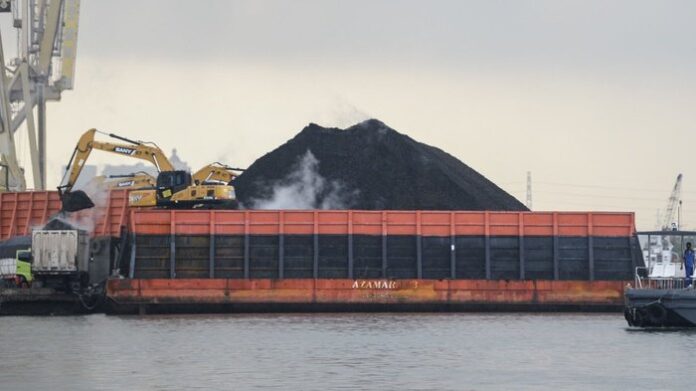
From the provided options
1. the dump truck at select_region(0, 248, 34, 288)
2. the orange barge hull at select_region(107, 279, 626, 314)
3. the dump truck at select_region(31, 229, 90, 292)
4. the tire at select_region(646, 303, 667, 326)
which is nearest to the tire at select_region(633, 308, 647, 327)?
the tire at select_region(646, 303, 667, 326)

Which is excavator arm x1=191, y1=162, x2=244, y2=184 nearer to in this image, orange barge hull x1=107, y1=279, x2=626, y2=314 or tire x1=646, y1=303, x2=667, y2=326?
orange barge hull x1=107, y1=279, x2=626, y2=314

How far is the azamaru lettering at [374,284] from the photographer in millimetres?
66312

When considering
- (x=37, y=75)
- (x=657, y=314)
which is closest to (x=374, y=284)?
(x=657, y=314)

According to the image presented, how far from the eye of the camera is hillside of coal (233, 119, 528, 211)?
250ft

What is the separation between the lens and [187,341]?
48.9m

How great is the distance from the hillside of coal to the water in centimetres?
1557

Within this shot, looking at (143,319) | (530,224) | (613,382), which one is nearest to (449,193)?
(530,224)

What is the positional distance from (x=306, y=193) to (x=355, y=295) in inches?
468

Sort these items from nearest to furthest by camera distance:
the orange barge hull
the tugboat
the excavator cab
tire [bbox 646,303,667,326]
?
the tugboat → tire [bbox 646,303,667,326] → the orange barge hull → the excavator cab

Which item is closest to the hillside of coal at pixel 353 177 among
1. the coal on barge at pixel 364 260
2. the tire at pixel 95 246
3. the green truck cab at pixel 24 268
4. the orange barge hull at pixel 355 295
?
the coal on barge at pixel 364 260

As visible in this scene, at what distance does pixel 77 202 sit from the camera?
232 feet

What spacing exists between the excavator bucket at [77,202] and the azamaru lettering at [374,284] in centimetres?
1284

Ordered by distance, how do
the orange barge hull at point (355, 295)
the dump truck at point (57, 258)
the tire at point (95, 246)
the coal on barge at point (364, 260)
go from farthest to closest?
the tire at point (95, 246) → the dump truck at point (57, 258) → the coal on barge at point (364, 260) → the orange barge hull at point (355, 295)

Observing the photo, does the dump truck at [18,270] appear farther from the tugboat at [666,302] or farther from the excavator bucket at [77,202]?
the tugboat at [666,302]
